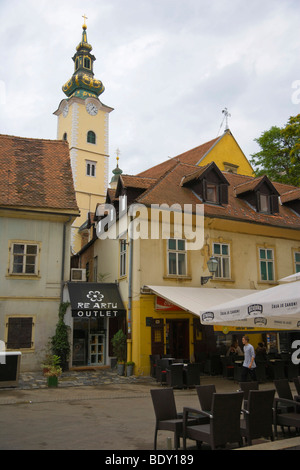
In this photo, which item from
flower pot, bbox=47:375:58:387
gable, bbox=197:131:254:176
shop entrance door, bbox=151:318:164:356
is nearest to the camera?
flower pot, bbox=47:375:58:387

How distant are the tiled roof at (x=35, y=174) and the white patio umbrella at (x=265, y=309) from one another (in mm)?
11695

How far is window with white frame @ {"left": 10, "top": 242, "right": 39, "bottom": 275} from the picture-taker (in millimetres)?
18406

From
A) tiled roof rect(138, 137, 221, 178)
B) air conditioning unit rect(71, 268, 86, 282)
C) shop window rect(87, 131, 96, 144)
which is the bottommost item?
air conditioning unit rect(71, 268, 86, 282)

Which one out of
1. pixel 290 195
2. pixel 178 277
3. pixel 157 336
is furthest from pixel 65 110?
pixel 157 336

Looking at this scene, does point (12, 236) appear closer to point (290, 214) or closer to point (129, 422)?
point (129, 422)

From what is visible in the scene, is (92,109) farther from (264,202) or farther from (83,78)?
(264,202)

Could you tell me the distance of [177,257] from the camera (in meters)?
18.9

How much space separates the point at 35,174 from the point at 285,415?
1683 centimetres

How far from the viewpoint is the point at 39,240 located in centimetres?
1897

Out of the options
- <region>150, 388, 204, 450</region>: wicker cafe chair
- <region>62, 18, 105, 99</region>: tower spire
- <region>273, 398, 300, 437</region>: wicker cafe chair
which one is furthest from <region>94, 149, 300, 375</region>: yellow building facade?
<region>62, 18, 105, 99</region>: tower spire

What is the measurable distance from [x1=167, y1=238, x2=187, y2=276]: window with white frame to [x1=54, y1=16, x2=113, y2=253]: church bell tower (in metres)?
24.2

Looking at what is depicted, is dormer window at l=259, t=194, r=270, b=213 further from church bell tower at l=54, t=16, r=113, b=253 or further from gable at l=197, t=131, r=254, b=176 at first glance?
church bell tower at l=54, t=16, r=113, b=253

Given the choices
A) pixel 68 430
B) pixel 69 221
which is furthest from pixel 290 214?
pixel 68 430

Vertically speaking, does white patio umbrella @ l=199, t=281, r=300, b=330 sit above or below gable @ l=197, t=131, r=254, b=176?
below
